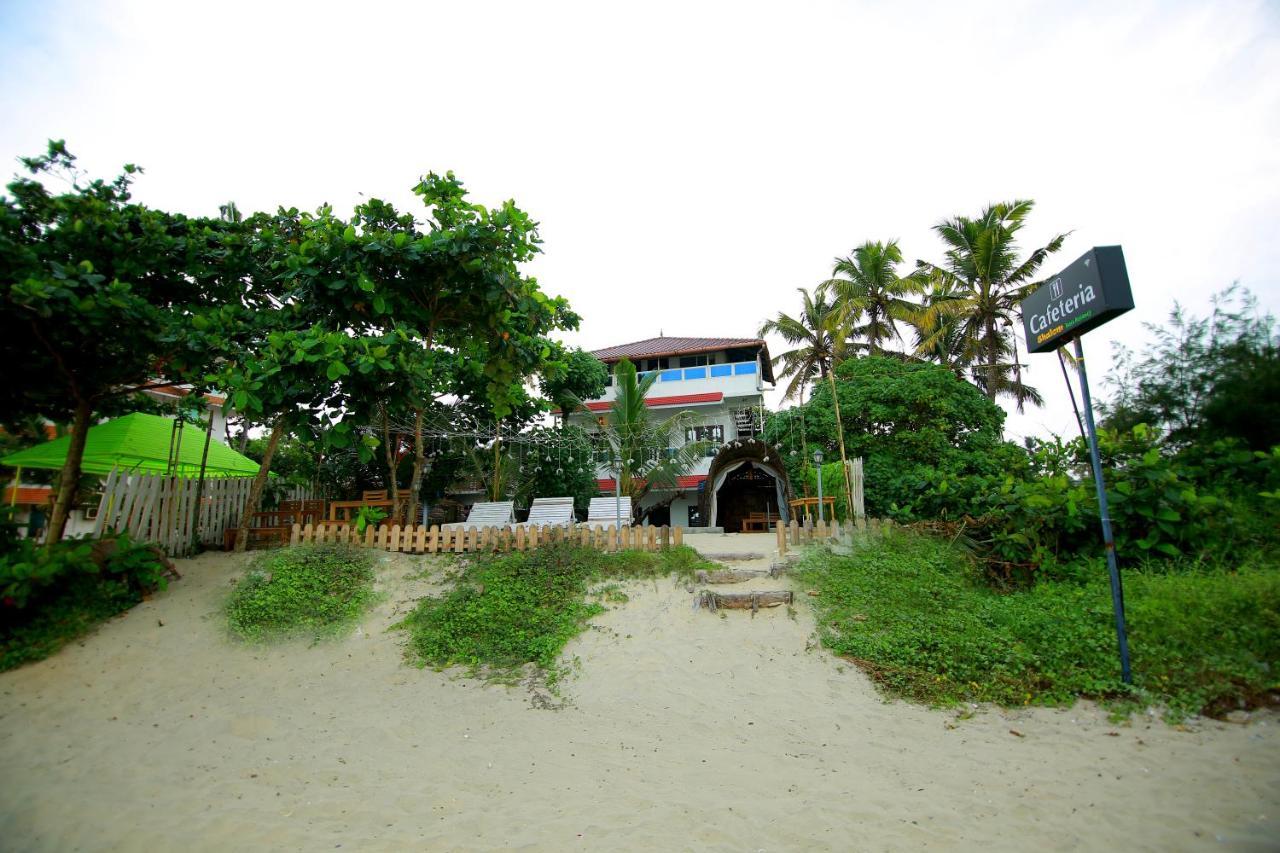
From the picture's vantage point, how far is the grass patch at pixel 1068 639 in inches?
199

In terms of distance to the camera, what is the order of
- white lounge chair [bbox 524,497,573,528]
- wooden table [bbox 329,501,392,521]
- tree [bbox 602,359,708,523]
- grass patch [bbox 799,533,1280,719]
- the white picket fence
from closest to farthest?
1. grass patch [bbox 799,533,1280,719]
2. the white picket fence
3. wooden table [bbox 329,501,392,521]
4. white lounge chair [bbox 524,497,573,528]
5. tree [bbox 602,359,708,523]

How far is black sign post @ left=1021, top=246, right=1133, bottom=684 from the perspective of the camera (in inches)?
204

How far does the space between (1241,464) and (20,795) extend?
11.4 metres

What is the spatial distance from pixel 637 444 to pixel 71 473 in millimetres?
11221

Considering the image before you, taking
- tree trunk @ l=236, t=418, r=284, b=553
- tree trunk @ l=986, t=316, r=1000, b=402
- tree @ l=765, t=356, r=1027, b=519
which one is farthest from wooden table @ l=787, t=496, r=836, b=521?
tree trunk @ l=986, t=316, r=1000, b=402

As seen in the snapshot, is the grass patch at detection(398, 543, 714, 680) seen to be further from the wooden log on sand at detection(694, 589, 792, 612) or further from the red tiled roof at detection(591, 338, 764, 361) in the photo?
the red tiled roof at detection(591, 338, 764, 361)

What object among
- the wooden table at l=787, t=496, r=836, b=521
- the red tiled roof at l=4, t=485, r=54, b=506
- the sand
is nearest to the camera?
the sand

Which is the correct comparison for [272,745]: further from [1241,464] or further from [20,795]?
[1241,464]

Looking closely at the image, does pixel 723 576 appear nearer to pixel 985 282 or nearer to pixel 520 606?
pixel 520 606

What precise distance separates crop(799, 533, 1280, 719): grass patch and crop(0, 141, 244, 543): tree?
8.50 meters

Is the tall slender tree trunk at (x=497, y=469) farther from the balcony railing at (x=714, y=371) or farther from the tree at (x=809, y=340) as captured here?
the tree at (x=809, y=340)

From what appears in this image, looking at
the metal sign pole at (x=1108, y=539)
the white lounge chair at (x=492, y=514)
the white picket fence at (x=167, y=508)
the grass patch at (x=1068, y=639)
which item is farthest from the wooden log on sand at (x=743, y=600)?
the white picket fence at (x=167, y=508)

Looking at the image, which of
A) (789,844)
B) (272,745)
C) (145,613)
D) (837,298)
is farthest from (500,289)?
(837,298)

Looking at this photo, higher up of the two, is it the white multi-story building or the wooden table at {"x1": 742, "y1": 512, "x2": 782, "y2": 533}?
the white multi-story building
